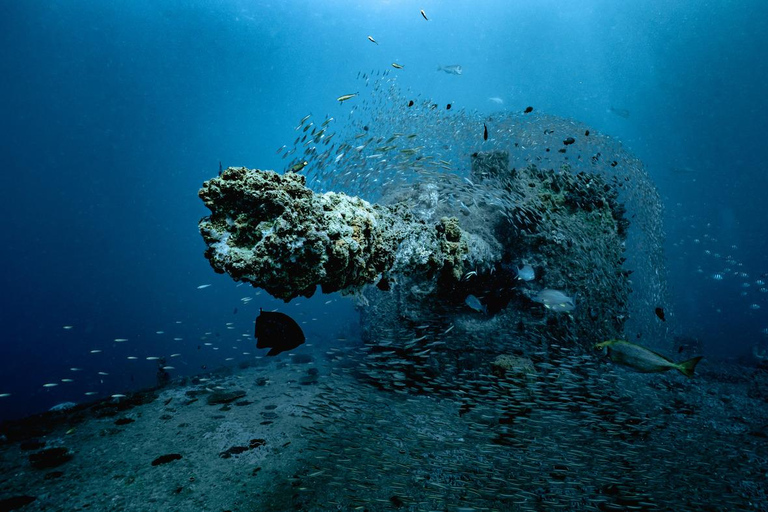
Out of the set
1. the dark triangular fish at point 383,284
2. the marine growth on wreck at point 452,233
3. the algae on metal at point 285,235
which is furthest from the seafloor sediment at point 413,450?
the algae on metal at point 285,235

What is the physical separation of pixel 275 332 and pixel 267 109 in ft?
314

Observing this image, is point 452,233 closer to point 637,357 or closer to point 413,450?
point 637,357

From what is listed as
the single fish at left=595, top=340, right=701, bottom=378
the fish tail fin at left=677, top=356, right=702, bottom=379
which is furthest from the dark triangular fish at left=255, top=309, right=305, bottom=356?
the fish tail fin at left=677, top=356, right=702, bottom=379

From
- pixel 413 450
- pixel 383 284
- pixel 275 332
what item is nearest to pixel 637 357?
pixel 383 284

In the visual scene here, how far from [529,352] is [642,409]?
268 cm

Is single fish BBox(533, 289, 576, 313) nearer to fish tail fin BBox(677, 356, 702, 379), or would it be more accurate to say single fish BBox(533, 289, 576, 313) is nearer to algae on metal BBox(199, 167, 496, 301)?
fish tail fin BBox(677, 356, 702, 379)

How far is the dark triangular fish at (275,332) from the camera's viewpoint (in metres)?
3.04

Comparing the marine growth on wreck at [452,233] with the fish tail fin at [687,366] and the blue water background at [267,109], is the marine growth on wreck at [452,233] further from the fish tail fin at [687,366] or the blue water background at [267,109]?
the blue water background at [267,109]

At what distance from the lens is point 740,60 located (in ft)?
151

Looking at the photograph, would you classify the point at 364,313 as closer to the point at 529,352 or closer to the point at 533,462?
the point at 529,352

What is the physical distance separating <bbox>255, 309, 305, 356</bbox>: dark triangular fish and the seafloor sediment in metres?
2.19

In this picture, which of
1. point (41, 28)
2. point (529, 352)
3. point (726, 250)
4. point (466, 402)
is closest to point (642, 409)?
point (529, 352)

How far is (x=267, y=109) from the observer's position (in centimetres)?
8388

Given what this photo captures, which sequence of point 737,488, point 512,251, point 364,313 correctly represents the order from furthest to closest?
point 364,313, point 512,251, point 737,488
